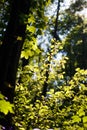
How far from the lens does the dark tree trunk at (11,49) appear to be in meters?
5.52

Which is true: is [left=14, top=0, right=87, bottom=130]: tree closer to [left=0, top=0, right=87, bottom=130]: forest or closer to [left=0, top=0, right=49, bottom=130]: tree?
[left=0, top=0, right=87, bottom=130]: forest

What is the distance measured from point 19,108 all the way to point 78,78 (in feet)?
6.40

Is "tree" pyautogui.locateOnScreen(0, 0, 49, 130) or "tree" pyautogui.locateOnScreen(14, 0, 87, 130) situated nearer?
"tree" pyautogui.locateOnScreen(0, 0, 49, 130)

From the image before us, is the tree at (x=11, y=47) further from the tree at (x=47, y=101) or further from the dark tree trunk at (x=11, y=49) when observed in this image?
the tree at (x=47, y=101)

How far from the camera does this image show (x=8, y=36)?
5.63 m

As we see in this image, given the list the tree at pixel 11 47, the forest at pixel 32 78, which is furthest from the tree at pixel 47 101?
the tree at pixel 11 47

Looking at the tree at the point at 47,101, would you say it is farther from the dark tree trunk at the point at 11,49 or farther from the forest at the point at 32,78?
the dark tree trunk at the point at 11,49

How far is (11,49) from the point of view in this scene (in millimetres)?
5641

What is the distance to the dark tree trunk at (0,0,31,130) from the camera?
5.52m

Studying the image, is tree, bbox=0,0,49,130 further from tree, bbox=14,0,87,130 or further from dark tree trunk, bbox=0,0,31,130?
tree, bbox=14,0,87,130

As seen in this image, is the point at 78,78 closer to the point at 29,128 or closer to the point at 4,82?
the point at 29,128

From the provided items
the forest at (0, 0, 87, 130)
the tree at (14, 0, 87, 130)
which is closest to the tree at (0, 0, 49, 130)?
the forest at (0, 0, 87, 130)

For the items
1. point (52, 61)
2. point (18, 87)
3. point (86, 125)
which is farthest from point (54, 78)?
point (86, 125)

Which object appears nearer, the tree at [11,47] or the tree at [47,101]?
the tree at [11,47]
